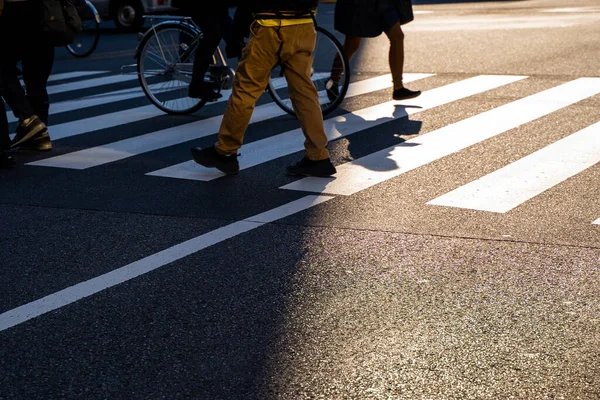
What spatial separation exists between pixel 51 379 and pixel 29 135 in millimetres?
4170

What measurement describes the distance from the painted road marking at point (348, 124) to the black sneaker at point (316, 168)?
1.75 feet

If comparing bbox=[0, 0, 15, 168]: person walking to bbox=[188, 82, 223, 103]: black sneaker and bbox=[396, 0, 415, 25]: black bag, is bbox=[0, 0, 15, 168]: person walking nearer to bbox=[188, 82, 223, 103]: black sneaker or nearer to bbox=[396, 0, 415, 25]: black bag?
bbox=[188, 82, 223, 103]: black sneaker

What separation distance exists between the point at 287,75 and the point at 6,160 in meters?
2.04

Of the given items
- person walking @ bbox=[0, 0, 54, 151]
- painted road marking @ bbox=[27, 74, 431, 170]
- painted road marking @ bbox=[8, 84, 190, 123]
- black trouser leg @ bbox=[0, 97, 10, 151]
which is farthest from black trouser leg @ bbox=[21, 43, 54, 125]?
painted road marking @ bbox=[8, 84, 190, 123]

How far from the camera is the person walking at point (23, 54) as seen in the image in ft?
24.0

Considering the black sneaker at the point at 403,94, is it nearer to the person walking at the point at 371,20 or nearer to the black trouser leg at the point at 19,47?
the person walking at the point at 371,20

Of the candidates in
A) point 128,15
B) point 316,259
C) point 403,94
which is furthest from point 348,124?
point 128,15

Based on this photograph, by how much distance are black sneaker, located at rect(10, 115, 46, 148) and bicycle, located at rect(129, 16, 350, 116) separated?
1474 mm

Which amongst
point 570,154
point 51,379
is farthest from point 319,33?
point 51,379

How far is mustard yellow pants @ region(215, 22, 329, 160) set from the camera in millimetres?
6286

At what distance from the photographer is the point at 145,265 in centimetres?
477

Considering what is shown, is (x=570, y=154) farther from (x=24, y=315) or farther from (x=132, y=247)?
(x=24, y=315)

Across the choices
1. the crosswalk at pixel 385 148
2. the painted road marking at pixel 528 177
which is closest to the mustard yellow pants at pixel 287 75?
the crosswalk at pixel 385 148

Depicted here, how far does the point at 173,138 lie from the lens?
313 inches
